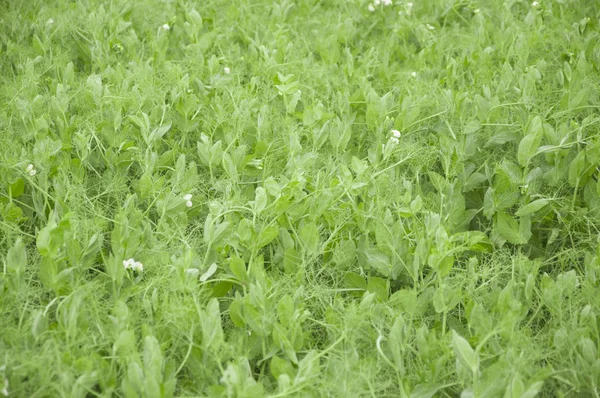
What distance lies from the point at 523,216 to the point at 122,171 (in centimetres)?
136

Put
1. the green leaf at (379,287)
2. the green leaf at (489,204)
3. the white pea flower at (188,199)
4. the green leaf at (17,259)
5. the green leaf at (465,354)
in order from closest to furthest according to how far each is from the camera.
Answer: the green leaf at (465,354), the green leaf at (17,259), the green leaf at (379,287), the white pea flower at (188,199), the green leaf at (489,204)

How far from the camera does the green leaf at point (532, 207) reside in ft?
6.97

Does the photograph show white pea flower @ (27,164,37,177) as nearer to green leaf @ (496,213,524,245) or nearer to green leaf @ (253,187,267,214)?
green leaf @ (253,187,267,214)

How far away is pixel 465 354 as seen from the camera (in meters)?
1.51

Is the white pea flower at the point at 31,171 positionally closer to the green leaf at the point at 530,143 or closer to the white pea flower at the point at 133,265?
the white pea flower at the point at 133,265

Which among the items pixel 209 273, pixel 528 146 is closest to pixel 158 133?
pixel 209 273

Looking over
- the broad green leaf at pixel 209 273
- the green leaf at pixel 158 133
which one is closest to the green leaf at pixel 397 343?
the broad green leaf at pixel 209 273

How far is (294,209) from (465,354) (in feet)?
2.41

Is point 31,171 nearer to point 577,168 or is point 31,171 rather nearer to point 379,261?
point 379,261

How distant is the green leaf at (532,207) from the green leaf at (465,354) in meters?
0.76

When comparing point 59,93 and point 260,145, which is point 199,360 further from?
point 59,93

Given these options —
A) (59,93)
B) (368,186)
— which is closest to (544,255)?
(368,186)

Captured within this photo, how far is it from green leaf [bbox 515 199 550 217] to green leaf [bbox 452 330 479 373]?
2.49ft

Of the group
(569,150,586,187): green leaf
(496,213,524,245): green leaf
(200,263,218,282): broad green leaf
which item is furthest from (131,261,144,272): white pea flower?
(569,150,586,187): green leaf
